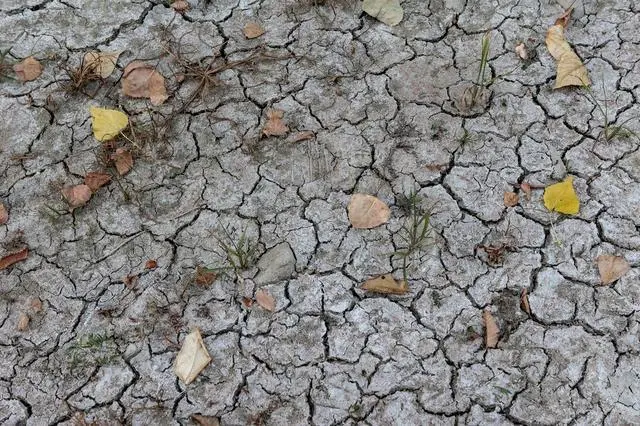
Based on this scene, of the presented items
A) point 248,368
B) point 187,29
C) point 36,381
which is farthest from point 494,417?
point 187,29

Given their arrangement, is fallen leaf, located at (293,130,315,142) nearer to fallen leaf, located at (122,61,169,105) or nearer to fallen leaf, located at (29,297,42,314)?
fallen leaf, located at (122,61,169,105)

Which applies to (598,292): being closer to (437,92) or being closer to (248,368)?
(437,92)

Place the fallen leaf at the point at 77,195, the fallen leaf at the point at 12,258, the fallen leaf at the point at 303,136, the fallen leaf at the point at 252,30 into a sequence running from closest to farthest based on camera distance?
the fallen leaf at the point at 12,258, the fallen leaf at the point at 77,195, the fallen leaf at the point at 303,136, the fallen leaf at the point at 252,30

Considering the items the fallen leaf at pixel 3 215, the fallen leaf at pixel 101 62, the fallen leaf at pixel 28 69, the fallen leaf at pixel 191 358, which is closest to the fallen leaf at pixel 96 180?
the fallen leaf at pixel 3 215

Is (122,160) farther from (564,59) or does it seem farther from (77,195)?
(564,59)

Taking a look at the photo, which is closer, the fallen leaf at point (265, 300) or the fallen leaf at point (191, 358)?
the fallen leaf at point (191, 358)

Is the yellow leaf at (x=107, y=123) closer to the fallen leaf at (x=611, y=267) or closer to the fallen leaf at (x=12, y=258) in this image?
the fallen leaf at (x=12, y=258)

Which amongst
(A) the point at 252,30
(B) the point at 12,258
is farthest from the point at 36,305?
(A) the point at 252,30

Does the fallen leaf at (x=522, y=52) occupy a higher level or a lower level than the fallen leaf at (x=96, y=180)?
higher
